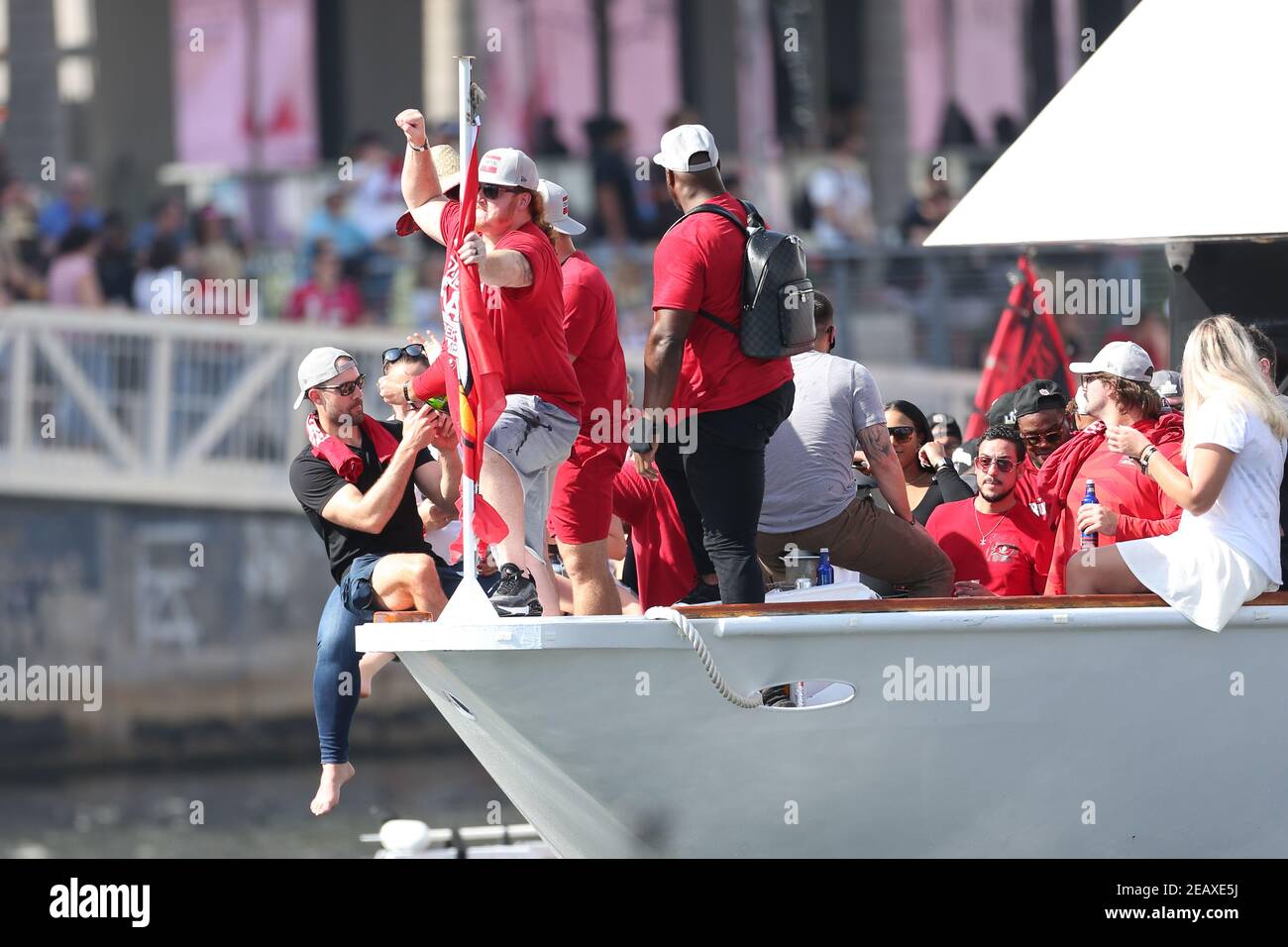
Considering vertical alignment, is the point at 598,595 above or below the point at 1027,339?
below

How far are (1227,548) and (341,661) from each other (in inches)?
133

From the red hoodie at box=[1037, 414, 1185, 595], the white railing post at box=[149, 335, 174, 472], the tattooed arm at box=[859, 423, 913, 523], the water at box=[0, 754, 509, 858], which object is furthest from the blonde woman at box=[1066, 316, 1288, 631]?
the white railing post at box=[149, 335, 174, 472]

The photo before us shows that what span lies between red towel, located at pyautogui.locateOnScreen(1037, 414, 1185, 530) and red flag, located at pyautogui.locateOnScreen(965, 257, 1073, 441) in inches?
119

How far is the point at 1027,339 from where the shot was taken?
1338cm

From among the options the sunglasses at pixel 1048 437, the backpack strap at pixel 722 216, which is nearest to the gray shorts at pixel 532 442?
the backpack strap at pixel 722 216

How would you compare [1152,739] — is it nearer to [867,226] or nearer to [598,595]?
[598,595]

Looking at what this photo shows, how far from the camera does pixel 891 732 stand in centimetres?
931

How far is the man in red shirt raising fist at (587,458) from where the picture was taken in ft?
30.7

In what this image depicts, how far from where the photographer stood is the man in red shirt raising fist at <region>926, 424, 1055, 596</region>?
10.2m

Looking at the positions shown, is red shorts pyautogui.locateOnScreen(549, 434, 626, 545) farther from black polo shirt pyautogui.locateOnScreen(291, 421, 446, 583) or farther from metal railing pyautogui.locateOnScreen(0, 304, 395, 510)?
metal railing pyautogui.locateOnScreen(0, 304, 395, 510)

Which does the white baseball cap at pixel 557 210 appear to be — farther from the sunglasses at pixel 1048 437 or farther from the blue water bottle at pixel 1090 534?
the sunglasses at pixel 1048 437
